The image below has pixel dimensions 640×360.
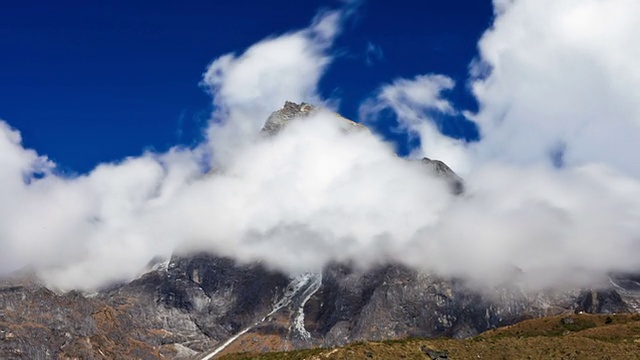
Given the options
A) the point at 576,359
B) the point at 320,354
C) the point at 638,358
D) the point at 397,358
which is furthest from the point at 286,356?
the point at 638,358

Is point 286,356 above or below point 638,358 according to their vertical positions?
above

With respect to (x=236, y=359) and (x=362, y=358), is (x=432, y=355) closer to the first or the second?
(x=362, y=358)

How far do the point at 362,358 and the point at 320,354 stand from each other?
37.0 ft

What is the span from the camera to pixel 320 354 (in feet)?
606

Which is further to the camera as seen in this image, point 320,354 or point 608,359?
point 608,359

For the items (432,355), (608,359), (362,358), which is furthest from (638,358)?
(362,358)

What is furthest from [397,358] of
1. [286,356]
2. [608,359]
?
[608,359]

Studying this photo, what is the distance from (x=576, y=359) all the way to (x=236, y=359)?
97961 mm

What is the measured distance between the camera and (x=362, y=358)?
183m

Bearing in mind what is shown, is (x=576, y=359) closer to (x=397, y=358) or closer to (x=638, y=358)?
(x=638, y=358)

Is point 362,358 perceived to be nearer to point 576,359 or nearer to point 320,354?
point 320,354

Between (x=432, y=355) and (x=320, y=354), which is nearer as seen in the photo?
(x=320, y=354)

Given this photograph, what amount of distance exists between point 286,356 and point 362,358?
23371mm

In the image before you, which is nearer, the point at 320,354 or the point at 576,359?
the point at 320,354
